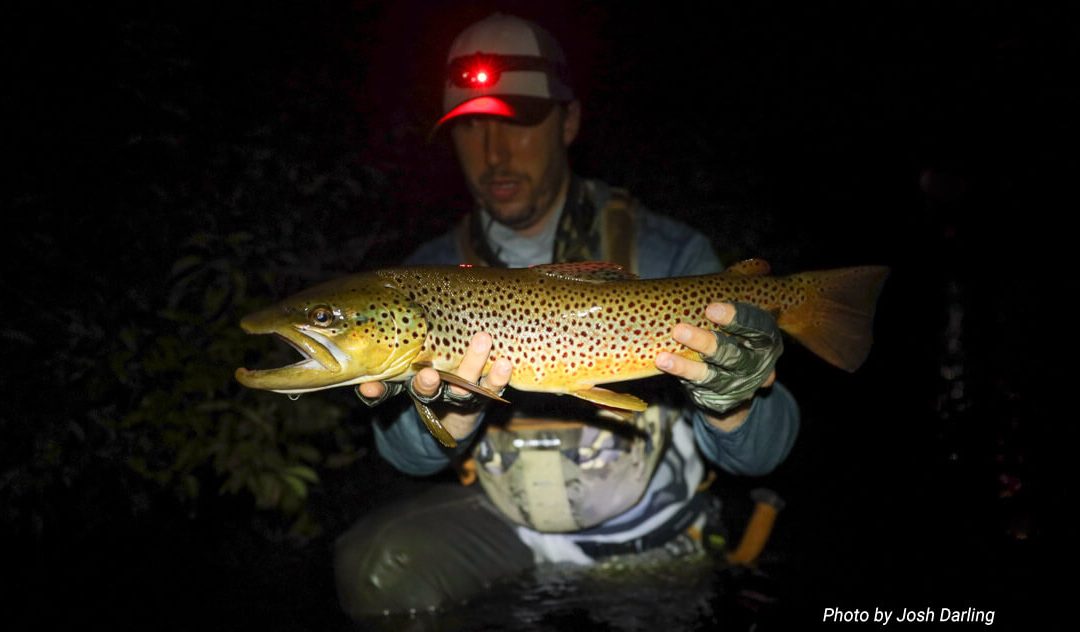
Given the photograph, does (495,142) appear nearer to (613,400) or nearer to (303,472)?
(613,400)

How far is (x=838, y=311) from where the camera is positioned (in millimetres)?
2463

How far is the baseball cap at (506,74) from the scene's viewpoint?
3436 millimetres

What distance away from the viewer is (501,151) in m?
3.48

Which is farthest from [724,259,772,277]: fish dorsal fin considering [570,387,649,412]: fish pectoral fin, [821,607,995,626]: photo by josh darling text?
[821,607,995,626]: photo by josh darling text

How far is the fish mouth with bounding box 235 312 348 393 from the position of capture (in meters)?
2.06

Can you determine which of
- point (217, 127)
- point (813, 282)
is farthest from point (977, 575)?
point (217, 127)

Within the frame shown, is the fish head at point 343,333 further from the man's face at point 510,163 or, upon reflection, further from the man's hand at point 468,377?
the man's face at point 510,163

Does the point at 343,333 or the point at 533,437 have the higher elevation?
the point at 343,333

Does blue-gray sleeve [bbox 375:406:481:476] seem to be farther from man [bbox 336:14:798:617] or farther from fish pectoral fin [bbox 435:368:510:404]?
fish pectoral fin [bbox 435:368:510:404]

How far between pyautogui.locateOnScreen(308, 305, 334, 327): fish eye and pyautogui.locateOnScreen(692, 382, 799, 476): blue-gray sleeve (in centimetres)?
147

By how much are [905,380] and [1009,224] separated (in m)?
2.31

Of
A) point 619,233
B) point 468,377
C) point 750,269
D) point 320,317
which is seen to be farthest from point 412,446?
point 750,269

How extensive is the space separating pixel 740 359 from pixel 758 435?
0.69 m

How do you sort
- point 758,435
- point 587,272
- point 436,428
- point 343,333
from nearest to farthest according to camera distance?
point 343,333 < point 436,428 < point 587,272 < point 758,435
